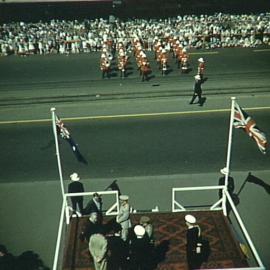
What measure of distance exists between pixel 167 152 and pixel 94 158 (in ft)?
8.34

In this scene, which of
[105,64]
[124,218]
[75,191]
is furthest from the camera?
Result: [105,64]

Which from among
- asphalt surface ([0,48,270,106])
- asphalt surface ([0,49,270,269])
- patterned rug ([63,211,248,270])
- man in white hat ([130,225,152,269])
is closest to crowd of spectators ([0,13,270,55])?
asphalt surface ([0,48,270,106])

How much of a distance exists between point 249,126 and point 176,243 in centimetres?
321

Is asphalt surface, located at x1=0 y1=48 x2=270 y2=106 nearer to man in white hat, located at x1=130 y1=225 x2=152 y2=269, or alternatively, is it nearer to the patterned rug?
the patterned rug

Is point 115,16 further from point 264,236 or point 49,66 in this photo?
point 264,236

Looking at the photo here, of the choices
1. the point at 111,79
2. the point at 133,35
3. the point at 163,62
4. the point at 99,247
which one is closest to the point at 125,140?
the point at 99,247

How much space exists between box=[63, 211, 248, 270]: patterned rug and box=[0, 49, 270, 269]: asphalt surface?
2.48 ft

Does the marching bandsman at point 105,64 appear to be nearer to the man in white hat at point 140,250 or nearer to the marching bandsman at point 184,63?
the marching bandsman at point 184,63

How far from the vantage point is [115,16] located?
1522 inches

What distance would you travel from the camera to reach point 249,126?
9.87m

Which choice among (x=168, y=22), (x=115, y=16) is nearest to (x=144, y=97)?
(x=168, y=22)

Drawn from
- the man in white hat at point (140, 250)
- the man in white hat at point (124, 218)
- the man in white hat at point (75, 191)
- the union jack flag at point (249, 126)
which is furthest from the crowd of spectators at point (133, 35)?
the man in white hat at point (140, 250)

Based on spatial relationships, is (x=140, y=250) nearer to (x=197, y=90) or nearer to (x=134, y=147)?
(x=134, y=147)

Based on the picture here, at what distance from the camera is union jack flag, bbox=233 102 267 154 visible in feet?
31.7
